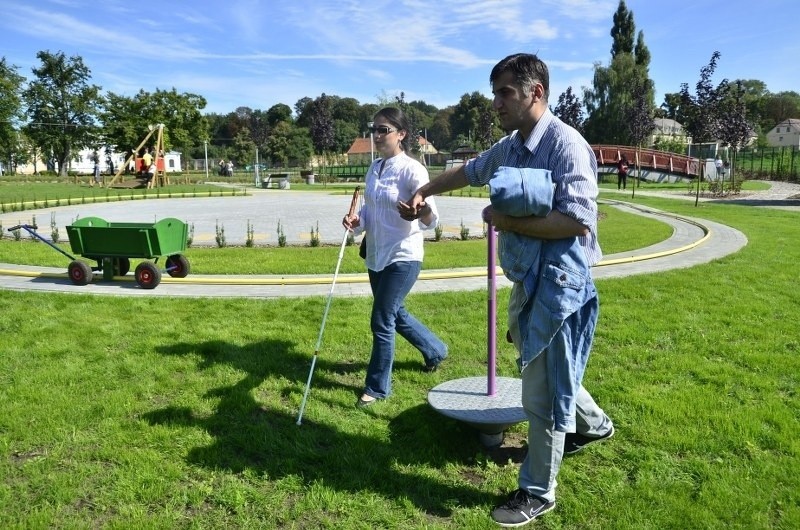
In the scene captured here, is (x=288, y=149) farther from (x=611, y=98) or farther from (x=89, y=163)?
(x=611, y=98)

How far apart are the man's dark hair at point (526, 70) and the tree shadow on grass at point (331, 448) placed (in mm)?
2037

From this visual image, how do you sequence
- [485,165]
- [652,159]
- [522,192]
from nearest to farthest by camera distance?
1. [522,192]
2. [485,165]
3. [652,159]

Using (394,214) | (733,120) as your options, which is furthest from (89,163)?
(394,214)

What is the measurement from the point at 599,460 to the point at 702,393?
128cm

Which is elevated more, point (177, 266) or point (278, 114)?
point (278, 114)

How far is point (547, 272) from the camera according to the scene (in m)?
2.46

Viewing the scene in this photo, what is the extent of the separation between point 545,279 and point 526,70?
0.89m

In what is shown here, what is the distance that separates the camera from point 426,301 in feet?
22.4

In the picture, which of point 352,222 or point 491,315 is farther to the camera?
point 352,222

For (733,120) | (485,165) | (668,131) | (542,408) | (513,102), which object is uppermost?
(668,131)

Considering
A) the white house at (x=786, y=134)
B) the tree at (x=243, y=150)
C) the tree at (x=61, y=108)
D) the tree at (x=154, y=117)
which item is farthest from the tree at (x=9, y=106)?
the white house at (x=786, y=134)

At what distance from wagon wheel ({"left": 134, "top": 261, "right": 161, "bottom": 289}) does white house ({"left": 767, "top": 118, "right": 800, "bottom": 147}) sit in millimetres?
97210

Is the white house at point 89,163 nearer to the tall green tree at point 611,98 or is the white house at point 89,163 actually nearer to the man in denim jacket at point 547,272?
the tall green tree at point 611,98

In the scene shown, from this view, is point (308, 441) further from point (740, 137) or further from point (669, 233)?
point (740, 137)
